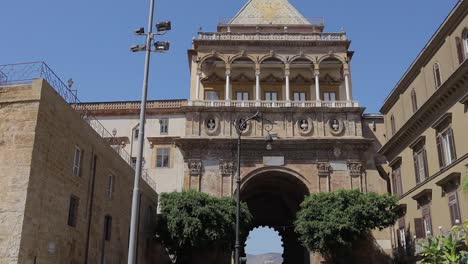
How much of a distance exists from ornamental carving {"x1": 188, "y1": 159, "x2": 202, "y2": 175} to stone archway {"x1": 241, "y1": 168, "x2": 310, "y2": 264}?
3.51 metres

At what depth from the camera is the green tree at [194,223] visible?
30.0m

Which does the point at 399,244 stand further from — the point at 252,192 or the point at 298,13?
the point at 298,13

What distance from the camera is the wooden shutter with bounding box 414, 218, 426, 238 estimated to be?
26344mm

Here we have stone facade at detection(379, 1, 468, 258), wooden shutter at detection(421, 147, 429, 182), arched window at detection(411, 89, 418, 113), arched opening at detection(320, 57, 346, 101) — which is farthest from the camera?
arched opening at detection(320, 57, 346, 101)

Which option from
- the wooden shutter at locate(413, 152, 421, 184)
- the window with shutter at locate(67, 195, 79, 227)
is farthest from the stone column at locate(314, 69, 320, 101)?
the window with shutter at locate(67, 195, 79, 227)

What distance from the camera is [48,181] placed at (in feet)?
55.8

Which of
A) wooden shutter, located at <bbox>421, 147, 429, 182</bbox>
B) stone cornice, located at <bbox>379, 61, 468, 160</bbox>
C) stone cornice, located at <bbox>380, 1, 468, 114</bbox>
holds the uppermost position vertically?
stone cornice, located at <bbox>380, 1, 468, 114</bbox>

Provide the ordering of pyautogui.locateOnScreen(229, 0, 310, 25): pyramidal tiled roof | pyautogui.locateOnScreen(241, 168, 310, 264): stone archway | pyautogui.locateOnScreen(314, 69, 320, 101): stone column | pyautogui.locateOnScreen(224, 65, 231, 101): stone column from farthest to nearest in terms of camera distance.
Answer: pyautogui.locateOnScreen(229, 0, 310, 25): pyramidal tiled roof < pyautogui.locateOnScreen(314, 69, 320, 101): stone column < pyautogui.locateOnScreen(224, 65, 231, 101): stone column < pyautogui.locateOnScreen(241, 168, 310, 264): stone archway

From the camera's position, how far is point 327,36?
4175 centimetres

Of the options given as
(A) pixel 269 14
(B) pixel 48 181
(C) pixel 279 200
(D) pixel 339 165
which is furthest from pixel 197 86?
(B) pixel 48 181

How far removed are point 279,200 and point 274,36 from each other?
15.6 metres

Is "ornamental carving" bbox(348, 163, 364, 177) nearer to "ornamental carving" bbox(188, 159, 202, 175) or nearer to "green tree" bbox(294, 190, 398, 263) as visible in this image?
"green tree" bbox(294, 190, 398, 263)

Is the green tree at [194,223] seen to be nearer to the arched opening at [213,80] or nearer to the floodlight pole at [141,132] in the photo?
the arched opening at [213,80]

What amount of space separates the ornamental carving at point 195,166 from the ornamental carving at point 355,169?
11.4 m
